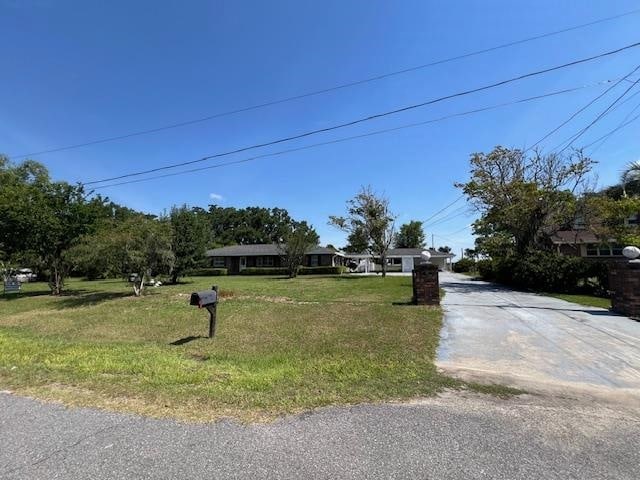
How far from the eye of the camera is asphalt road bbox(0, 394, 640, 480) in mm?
2938

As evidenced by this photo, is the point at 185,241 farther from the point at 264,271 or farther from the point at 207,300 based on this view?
the point at 207,300

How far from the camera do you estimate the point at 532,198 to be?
21562mm

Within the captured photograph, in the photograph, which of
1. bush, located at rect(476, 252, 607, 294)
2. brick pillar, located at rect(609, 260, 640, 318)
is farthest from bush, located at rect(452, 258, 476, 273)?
brick pillar, located at rect(609, 260, 640, 318)

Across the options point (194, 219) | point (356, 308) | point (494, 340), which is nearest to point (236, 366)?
point (494, 340)

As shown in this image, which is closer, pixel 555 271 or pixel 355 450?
pixel 355 450

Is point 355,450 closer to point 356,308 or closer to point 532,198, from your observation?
point 356,308

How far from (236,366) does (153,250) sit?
11.3 metres

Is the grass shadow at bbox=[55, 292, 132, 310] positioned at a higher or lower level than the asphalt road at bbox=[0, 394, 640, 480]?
higher

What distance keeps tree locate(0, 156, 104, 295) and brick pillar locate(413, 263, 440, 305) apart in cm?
1541

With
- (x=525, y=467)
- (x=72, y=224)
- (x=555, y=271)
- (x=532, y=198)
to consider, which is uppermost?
(x=532, y=198)

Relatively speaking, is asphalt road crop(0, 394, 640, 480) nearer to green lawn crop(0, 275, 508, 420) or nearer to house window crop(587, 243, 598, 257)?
green lawn crop(0, 275, 508, 420)

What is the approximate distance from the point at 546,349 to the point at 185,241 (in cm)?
2400

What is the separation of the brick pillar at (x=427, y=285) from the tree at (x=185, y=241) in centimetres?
1855

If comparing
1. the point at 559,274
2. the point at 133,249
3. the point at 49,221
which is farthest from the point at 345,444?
the point at 49,221
